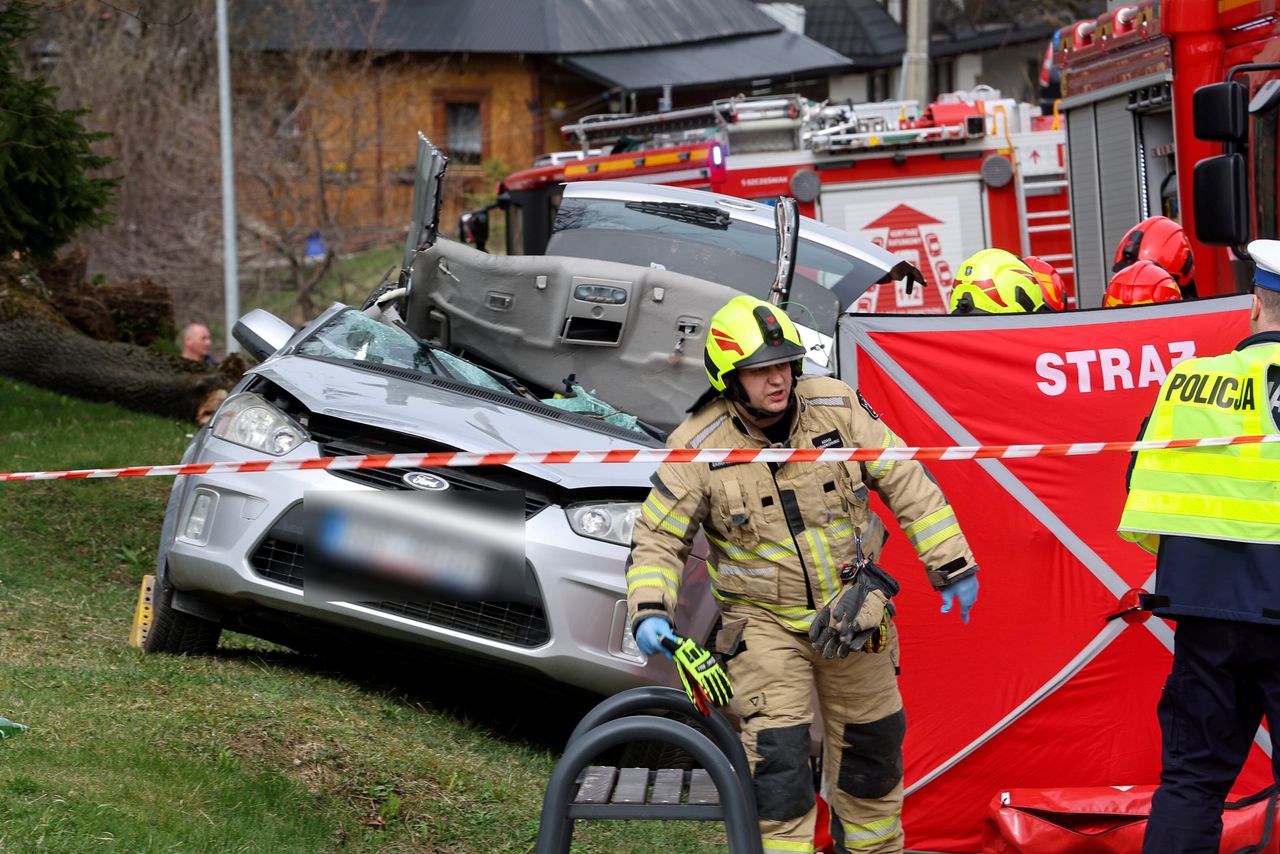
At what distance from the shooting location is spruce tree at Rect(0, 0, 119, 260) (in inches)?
361

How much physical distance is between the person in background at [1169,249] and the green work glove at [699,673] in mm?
4036

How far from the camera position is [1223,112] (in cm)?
605

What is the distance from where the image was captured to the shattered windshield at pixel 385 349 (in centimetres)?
629

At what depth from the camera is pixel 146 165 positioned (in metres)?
21.2

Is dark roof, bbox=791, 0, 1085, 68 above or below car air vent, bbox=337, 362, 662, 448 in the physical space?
above

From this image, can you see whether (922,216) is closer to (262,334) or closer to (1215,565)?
(262,334)

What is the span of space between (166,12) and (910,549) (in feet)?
63.9

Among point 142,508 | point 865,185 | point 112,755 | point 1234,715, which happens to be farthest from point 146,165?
point 1234,715

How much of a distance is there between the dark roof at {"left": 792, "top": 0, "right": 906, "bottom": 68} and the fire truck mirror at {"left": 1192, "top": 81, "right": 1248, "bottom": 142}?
31.5 meters

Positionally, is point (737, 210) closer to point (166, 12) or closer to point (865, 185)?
point (865, 185)

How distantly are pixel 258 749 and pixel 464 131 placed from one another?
28832 millimetres

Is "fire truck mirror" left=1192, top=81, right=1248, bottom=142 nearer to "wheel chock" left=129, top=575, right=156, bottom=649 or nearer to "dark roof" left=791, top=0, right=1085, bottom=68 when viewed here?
"wheel chock" left=129, top=575, right=156, bottom=649

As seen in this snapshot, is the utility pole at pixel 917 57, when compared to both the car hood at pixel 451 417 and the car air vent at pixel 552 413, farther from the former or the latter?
the car hood at pixel 451 417

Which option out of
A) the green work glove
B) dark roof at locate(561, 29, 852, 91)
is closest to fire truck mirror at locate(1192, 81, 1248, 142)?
the green work glove
